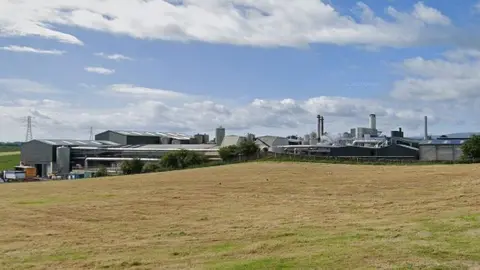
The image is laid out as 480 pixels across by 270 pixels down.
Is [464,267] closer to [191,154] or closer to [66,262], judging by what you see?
[66,262]

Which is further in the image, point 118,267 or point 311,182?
point 311,182

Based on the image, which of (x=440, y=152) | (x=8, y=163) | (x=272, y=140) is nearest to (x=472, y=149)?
(x=440, y=152)

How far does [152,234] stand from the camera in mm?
19266

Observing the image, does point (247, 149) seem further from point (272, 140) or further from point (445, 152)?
point (272, 140)

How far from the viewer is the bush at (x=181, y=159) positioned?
81.8 m

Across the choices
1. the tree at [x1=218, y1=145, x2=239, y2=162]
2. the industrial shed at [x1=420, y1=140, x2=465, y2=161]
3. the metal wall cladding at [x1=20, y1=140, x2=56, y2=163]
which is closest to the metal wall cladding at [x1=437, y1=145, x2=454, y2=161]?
the industrial shed at [x1=420, y1=140, x2=465, y2=161]

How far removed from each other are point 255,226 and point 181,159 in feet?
208

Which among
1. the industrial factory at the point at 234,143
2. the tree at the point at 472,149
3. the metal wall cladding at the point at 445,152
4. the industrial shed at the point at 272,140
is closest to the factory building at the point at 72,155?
the industrial factory at the point at 234,143

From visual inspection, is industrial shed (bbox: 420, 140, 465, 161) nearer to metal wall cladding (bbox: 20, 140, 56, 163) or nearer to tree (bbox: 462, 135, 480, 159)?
tree (bbox: 462, 135, 480, 159)

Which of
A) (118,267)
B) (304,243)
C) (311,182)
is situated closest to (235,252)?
(304,243)

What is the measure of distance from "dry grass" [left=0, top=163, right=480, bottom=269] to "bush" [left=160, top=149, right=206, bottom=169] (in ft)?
133

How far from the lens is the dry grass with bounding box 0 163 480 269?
13758mm

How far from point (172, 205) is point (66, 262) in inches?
608

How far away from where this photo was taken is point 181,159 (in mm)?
83062
